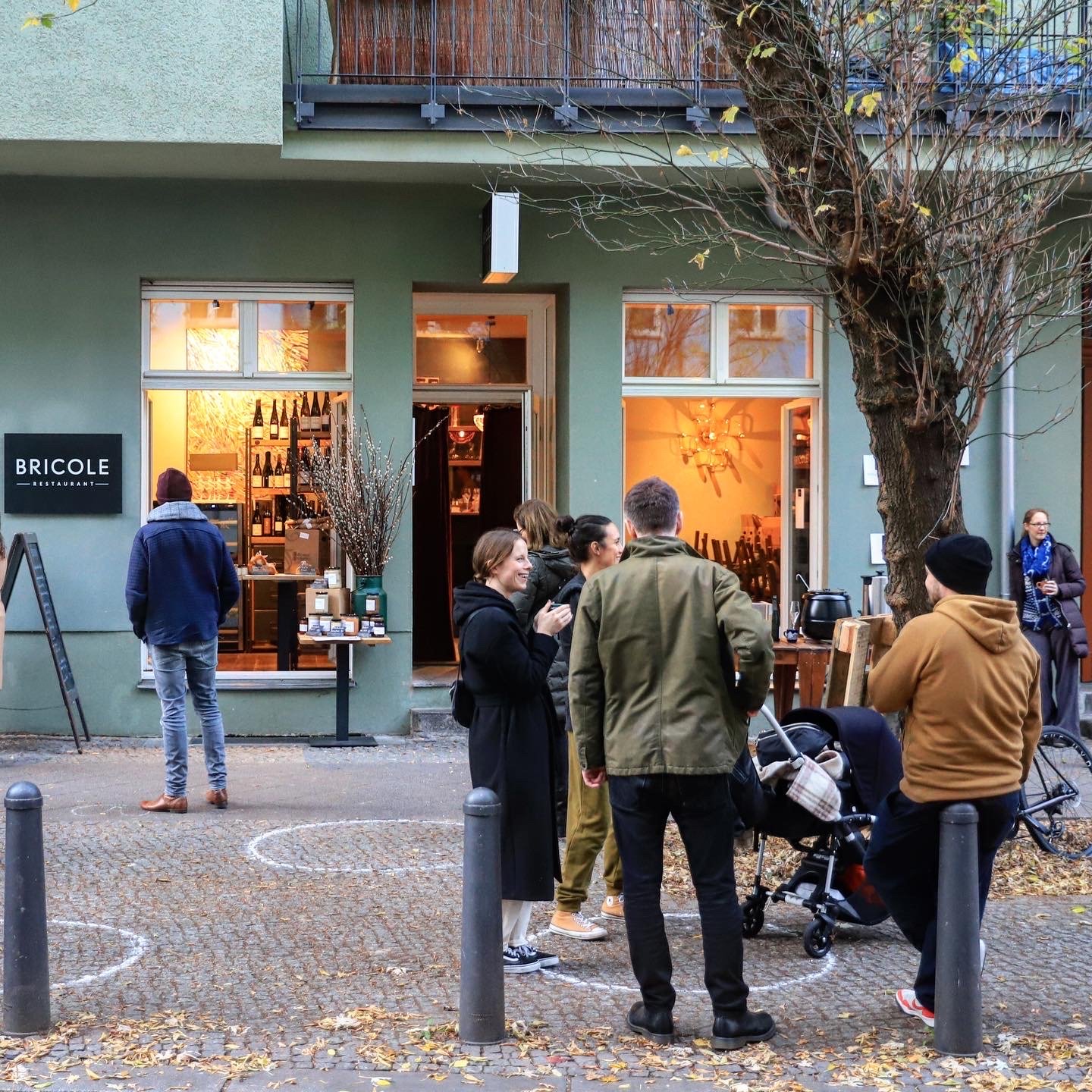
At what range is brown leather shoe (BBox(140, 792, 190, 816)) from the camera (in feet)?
30.0

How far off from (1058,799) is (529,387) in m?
6.78

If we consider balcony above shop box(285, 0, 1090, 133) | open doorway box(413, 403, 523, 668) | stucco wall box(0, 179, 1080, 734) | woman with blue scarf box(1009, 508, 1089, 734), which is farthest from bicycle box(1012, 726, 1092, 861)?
open doorway box(413, 403, 523, 668)

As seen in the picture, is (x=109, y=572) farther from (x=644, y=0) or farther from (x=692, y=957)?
(x=692, y=957)

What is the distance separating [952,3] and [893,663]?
15.8 ft

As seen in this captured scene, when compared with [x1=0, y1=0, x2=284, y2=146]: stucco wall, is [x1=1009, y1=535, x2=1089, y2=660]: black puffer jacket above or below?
below

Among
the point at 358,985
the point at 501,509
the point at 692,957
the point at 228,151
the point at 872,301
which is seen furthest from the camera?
the point at 501,509

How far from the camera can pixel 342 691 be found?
11672mm

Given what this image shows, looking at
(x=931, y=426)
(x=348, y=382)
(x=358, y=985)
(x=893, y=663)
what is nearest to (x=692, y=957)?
(x=358, y=985)

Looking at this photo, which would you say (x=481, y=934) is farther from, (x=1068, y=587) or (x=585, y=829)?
(x=1068, y=587)

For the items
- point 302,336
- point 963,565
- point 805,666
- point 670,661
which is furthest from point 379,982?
point 302,336

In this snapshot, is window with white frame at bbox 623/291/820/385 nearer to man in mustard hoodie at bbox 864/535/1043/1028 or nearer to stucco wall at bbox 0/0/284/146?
stucco wall at bbox 0/0/284/146

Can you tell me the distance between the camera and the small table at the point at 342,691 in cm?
1140

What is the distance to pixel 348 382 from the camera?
12516 millimetres

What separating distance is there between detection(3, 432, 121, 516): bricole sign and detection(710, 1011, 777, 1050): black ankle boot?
27.5 feet
